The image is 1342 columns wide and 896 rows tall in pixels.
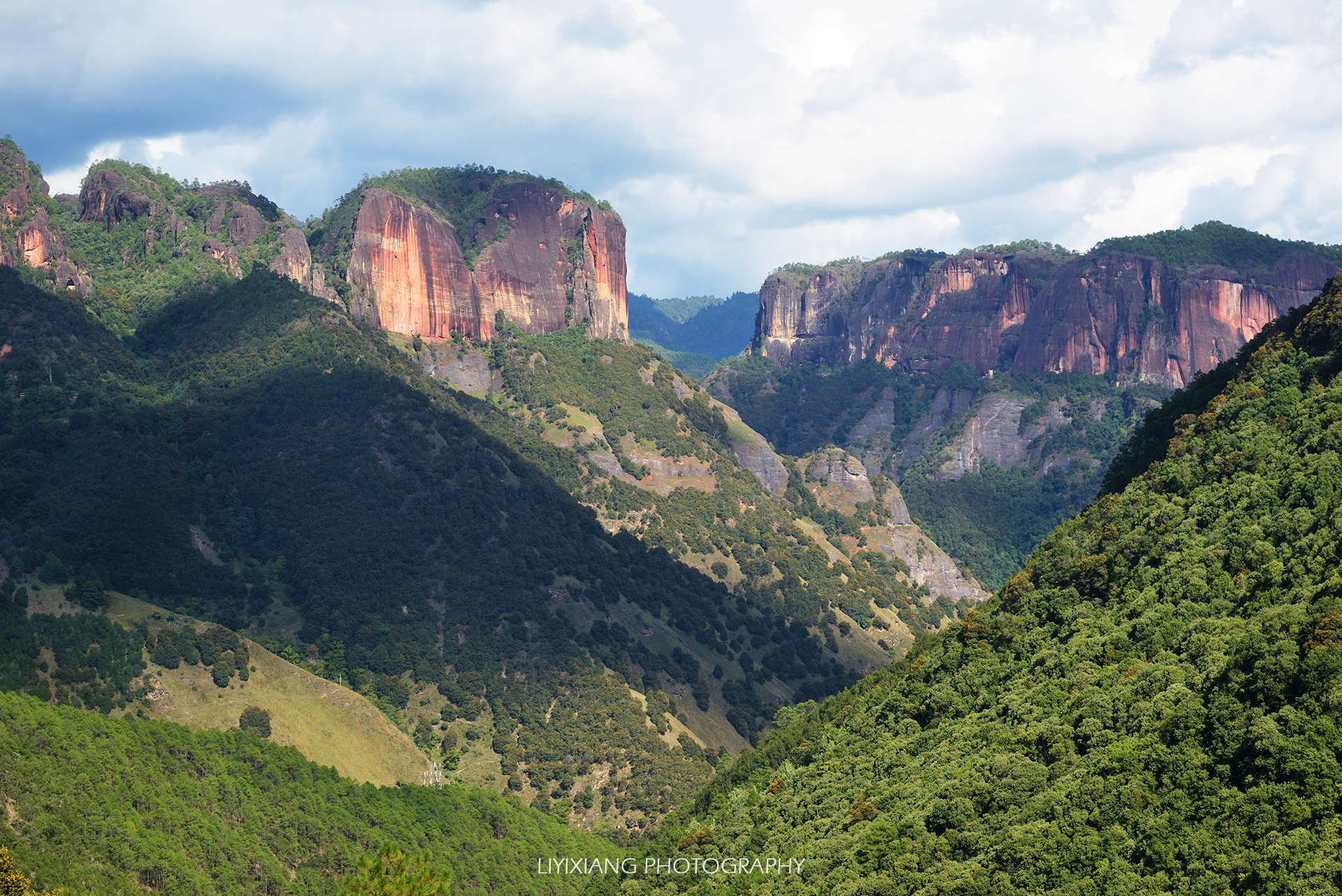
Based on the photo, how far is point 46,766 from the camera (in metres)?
84.1

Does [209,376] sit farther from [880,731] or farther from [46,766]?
[880,731]

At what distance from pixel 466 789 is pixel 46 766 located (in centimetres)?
5154

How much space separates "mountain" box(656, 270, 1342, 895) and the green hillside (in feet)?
65.4

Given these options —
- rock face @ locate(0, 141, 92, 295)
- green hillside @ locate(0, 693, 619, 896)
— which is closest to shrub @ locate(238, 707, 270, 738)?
green hillside @ locate(0, 693, 619, 896)

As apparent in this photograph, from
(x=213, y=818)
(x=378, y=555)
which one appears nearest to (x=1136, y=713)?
(x=213, y=818)

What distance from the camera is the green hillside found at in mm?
80500

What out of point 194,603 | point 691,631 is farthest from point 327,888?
point 691,631

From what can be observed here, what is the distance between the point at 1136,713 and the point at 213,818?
68272 mm

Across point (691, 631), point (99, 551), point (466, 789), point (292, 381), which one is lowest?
point (466, 789)

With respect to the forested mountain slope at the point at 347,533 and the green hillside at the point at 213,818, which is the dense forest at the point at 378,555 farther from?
the green hillside at the point at 213,818

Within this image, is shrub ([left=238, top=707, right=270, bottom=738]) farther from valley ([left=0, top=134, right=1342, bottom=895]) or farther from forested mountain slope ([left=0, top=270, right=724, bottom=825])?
forested mountain slope ([left=0, top=270, right=724, bottom=825])

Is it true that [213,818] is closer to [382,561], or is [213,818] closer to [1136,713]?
[382,561]

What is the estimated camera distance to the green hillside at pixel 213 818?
264 ft

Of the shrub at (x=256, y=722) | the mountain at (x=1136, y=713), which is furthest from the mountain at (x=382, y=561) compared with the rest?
the mountain at (x=1136, y=713)
